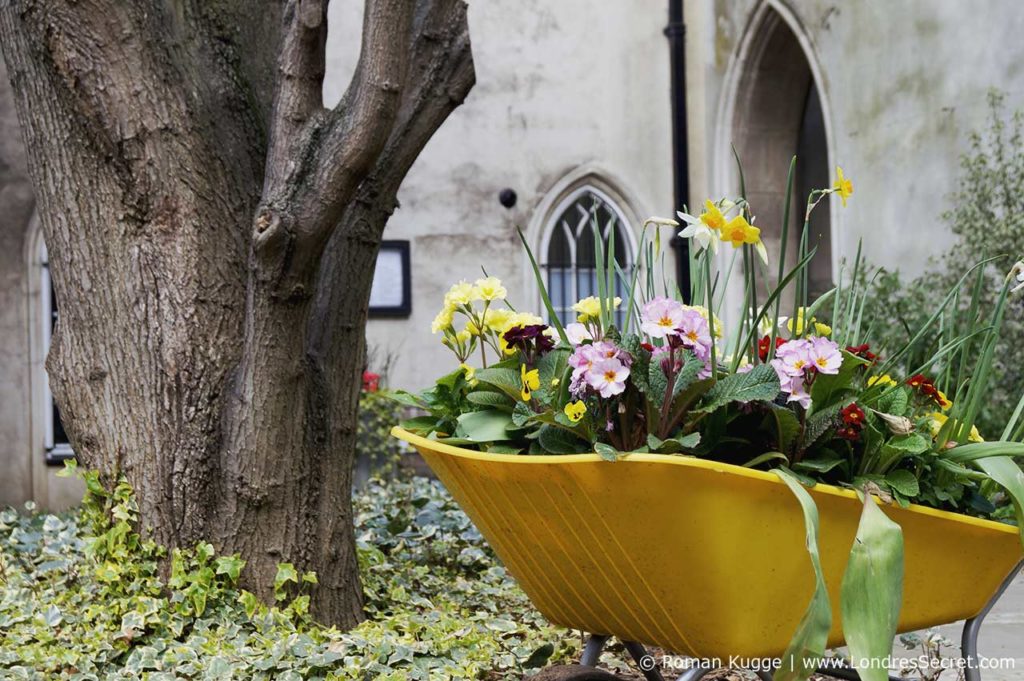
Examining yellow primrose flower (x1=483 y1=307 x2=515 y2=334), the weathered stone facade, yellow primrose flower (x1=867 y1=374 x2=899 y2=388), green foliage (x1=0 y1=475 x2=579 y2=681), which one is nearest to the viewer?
yellow primrose flower (x1=867 y1=374 x2=899 y2=388)

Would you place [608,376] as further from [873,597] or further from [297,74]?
[297,74]

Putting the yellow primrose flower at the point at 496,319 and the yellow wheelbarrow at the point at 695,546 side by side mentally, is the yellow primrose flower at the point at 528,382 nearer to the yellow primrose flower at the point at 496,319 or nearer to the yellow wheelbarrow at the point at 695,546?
the yellow wheelbarrow at the point at 695,546

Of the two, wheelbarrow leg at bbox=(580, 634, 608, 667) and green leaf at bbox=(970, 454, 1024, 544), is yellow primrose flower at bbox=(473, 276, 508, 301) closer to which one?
wheelbarrow leg at bbox=(580, 634, 608, 667)

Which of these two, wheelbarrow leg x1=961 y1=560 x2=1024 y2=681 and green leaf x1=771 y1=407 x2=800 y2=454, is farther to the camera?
wheelbarrow leg x1=961 y1=560 x2=1024 y2=681

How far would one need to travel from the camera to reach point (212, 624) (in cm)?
311

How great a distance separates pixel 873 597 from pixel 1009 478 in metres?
0.39

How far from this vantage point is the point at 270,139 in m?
3.19

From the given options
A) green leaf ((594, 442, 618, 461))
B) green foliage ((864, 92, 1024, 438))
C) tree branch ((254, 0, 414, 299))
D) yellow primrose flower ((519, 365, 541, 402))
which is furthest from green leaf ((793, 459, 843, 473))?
green foliage ((864, 92, 1024, 438))

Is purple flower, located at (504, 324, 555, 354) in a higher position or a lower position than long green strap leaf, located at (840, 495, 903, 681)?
higher

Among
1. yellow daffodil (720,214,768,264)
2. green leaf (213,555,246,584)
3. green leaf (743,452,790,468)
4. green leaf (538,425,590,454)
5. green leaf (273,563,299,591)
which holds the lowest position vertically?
green leaf (273,563,299,591)

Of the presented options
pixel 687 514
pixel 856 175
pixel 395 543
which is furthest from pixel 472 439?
pixel 856 175

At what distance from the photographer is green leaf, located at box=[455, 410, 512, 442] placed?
7.43 feet

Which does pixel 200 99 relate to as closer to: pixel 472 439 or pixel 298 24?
pixel 298 24

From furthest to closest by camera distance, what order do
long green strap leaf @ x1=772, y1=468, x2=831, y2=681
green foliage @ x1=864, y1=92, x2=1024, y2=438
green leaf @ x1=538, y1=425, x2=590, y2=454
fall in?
green foliage @ x1=864, y1=92, x2=1024, y2=438
green leaf @ x1=538, y1=425, x2=590, y2=454
long green strap leaf @ x1=772, y1=468, x2=831, y2=681
